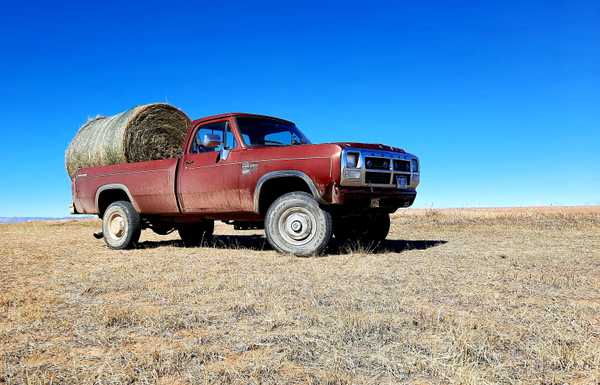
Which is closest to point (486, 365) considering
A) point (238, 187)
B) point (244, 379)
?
point (244, 379)

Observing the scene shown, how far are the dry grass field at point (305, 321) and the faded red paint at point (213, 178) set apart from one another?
122 centimetres

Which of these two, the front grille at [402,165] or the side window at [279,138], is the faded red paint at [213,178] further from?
the side window at [279,138]

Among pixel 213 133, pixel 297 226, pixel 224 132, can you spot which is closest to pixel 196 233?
pixel 213 133

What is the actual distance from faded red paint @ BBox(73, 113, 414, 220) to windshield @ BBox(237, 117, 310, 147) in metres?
0.18

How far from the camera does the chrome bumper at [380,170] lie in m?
6.21

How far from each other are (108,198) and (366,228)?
4884 mm

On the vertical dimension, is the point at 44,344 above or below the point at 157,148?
below

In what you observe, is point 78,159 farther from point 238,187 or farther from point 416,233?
point 416,233

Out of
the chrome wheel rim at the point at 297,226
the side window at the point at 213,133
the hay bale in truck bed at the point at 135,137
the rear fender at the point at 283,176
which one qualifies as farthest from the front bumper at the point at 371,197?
the hay bale in truck bed at the point at 135,137

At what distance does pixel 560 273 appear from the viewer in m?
4.93

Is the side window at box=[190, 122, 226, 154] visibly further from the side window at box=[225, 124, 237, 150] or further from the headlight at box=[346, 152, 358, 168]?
the headlight at box=[346, 152, 358, 168]

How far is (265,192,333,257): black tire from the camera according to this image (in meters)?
6.44

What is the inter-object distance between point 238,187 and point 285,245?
3.72 feet

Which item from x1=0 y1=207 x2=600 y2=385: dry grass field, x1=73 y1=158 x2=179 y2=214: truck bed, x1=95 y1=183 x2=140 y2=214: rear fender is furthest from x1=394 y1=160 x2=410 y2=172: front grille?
x1=95 y1=183 x2=140 y2=214: rear fender
